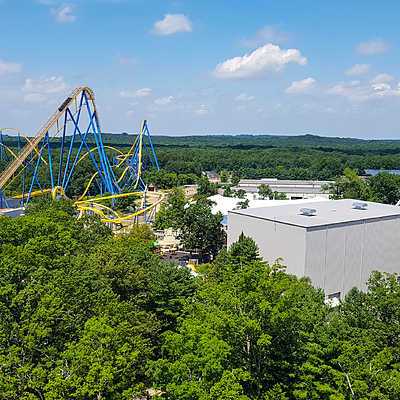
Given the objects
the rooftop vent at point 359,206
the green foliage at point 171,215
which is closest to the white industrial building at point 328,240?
the rooftop vent at point 359,206

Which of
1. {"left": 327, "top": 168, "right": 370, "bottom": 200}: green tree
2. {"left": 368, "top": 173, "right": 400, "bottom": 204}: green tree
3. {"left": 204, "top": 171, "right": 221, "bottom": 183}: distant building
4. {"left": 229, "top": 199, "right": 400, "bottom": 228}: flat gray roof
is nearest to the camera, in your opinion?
{"left": 229, "top": 199, "right": 400, "bottom": 228}: flat gray roof

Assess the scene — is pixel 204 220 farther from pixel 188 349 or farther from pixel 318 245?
pixel 188 349

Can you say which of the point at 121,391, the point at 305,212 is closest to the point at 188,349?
the point at 121,391

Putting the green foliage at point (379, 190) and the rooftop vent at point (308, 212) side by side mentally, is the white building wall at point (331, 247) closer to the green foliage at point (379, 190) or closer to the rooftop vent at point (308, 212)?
the rooftop vent at point (308, 212)

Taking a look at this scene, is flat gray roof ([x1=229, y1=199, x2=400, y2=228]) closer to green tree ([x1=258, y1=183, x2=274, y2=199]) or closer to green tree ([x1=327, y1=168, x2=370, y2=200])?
green tree ([x1=327, y1=168, x2=370, y2=200])

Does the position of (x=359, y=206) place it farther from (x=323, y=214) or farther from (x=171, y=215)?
(x=171, y=215)

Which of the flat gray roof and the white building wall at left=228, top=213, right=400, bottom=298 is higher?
the flat gray roof

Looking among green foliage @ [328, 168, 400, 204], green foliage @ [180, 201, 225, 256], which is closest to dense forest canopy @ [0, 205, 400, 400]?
green foliage @ [180, 201, 225, 256]

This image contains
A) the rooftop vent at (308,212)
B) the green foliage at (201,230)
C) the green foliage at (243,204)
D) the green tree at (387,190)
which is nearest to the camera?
the rooftop vent at (308,212)
